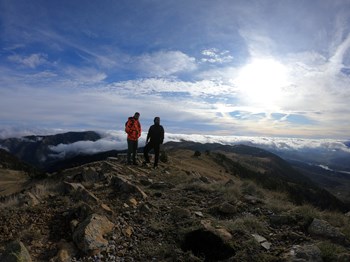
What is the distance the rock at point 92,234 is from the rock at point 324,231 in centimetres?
516

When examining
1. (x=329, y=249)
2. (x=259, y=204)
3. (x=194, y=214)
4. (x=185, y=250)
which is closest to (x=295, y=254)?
(x=329, y=249)

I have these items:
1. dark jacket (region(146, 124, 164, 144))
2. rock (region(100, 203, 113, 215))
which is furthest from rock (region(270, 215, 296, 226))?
dark jacket (region(146, 124, 164, 144))

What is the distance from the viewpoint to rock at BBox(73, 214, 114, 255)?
7.16 m

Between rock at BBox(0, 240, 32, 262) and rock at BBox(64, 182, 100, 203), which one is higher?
rock at BBox(64, 182, 100, 203)

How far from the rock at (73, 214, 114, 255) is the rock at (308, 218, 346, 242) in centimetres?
516

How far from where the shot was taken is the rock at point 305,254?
20.0 ft

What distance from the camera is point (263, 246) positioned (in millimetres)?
7043

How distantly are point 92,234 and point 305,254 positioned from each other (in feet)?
15.9

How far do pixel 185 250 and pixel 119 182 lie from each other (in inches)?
216

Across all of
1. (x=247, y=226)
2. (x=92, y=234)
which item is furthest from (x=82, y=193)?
(x=247, y=226)

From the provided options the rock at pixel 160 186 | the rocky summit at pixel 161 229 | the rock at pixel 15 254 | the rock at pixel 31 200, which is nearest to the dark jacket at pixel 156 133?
the rock at pixel 160 186

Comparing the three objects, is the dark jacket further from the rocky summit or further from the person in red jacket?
the rocky summit

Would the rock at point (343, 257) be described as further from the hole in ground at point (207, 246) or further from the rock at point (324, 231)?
the hole in ground at point (207, 246)

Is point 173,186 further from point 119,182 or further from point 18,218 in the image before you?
point 18,218
